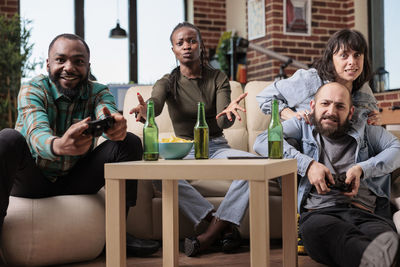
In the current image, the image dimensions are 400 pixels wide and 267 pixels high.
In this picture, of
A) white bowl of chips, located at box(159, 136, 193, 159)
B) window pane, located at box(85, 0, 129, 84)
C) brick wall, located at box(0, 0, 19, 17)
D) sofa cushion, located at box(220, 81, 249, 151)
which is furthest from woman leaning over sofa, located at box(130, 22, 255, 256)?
window pane, located at box(85, 0, 129, 84)

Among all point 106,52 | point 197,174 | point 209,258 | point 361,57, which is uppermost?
point 106,52

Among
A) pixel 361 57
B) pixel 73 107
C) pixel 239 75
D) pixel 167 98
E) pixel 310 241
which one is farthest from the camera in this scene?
pixel 239 75

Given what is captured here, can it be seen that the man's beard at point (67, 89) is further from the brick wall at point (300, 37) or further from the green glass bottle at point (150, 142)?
the brick wall at point (300, 37)

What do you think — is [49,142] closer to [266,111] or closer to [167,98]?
[167,98]

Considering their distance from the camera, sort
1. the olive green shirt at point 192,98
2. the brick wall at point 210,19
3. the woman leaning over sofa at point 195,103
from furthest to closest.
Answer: the brick wall at point 210,19 → the olive green shirt at point 192,98 → the woman leaning over sofa at point 195,103

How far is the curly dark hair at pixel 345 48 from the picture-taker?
89.4 inches

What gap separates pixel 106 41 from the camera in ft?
21.6

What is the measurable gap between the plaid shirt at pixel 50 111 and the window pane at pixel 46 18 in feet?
14.2

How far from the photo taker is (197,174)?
1.47 metres

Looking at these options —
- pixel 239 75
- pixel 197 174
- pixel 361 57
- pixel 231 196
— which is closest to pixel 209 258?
A: pixel 231 196

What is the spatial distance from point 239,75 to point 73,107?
13.3ft

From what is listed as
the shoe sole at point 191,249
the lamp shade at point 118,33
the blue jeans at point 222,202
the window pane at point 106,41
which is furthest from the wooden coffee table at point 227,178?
the window pane at point 106,41

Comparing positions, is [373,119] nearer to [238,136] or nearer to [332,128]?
[332,128]

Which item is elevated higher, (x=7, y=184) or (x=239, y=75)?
(x=239, y=75)
